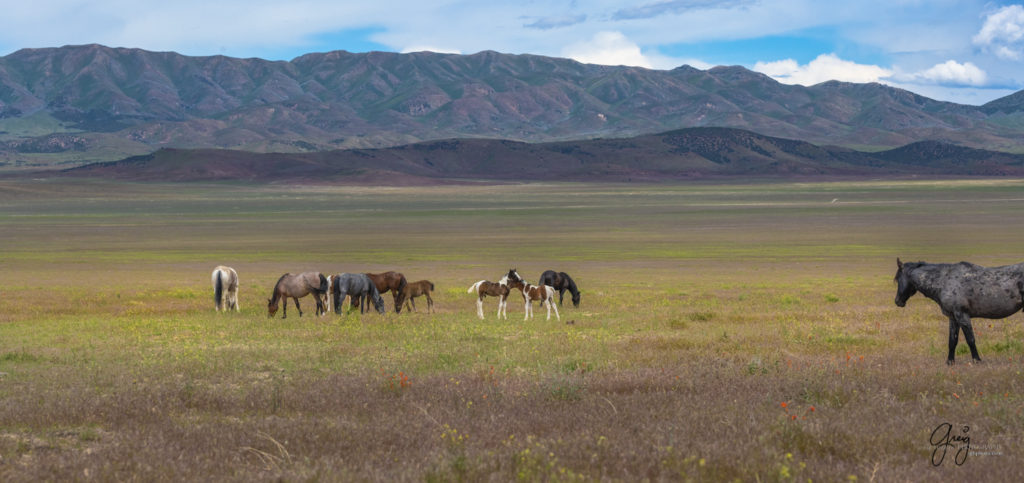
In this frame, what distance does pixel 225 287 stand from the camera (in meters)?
26.1

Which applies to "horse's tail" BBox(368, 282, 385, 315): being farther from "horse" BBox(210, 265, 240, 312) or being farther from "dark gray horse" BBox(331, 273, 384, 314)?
"horse" BBox(210, 265, 240, 312)

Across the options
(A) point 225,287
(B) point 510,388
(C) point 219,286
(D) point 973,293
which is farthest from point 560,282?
(B) point 510,388

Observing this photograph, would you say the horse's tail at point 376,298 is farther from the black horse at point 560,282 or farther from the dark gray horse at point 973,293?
the dark gray horse at point 973,293

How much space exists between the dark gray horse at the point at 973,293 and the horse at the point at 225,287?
1910 cm

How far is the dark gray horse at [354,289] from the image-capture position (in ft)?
82.1

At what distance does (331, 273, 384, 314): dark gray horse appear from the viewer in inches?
985

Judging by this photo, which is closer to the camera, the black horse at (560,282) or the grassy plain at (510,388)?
the grassy plain at (510,388)

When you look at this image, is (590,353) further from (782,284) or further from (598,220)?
(598,220)

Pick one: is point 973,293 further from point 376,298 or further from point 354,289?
point 354,289

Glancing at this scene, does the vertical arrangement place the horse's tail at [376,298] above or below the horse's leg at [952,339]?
below
